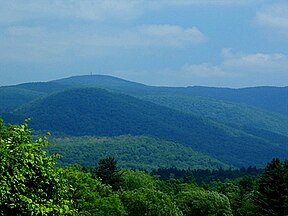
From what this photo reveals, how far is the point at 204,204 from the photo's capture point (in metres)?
59.5

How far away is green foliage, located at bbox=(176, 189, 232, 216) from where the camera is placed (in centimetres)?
5906

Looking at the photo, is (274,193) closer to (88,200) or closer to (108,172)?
(88,200)

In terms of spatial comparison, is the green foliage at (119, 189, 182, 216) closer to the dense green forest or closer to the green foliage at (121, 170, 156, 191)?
the dense green forest

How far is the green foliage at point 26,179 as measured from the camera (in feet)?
38.3

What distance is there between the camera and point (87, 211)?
34.9m

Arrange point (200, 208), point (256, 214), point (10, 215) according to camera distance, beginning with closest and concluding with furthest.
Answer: point (10, 215)
point (256, 214)
point (200, 208)

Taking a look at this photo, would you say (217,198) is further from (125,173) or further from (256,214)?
(125,173)

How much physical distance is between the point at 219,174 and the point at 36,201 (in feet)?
437

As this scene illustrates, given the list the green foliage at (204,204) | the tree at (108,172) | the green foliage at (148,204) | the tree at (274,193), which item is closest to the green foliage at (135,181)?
the tree at (108,172)

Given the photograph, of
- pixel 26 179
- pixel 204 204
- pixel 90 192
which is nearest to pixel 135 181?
pixel 204 204

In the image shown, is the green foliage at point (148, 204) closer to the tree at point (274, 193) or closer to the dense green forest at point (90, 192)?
the dense green forest at point (90, 192)

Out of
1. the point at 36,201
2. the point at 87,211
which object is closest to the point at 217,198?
the point at 87,211

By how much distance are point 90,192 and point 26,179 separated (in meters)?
24.1

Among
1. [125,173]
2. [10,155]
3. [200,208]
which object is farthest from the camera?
[125,173]
